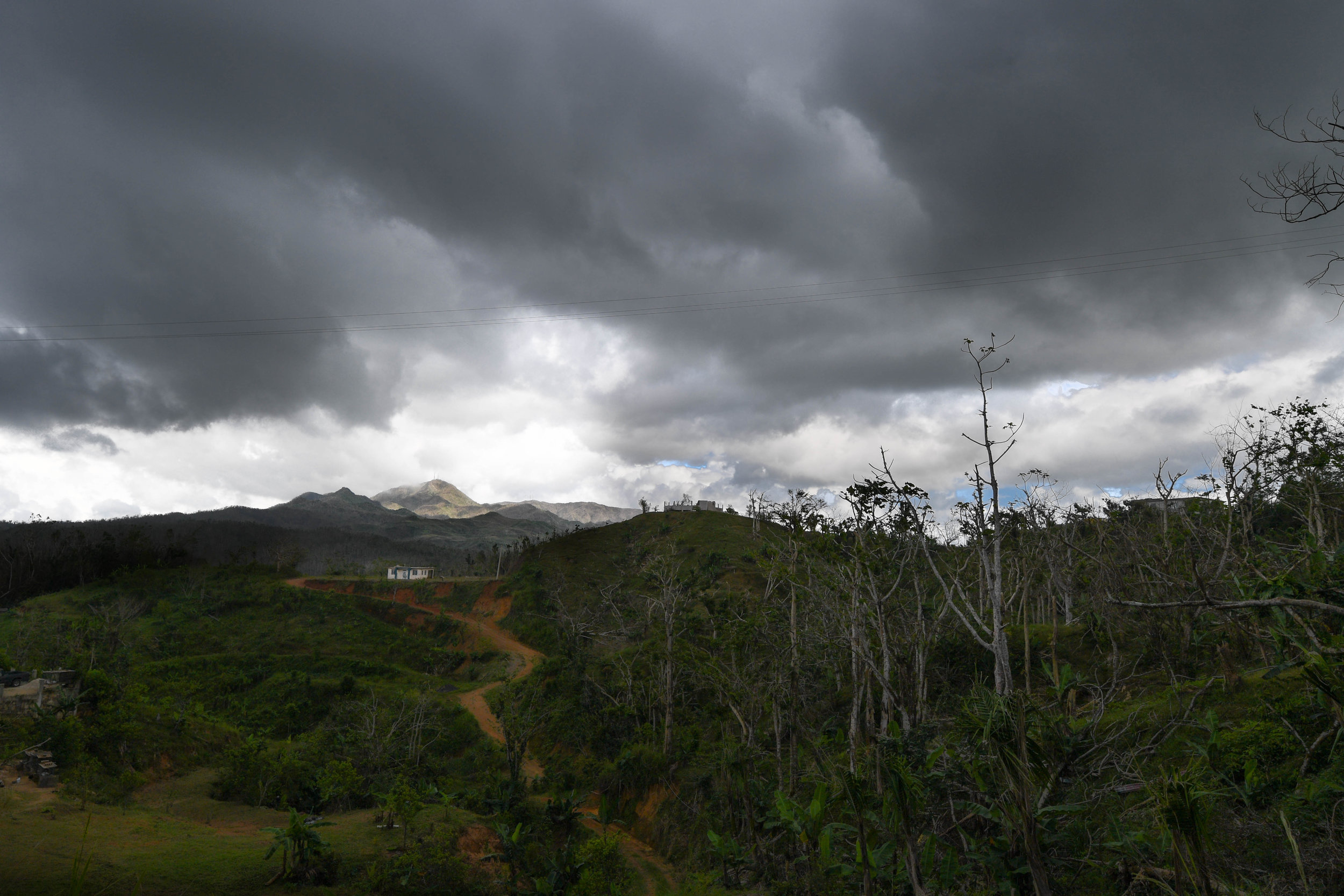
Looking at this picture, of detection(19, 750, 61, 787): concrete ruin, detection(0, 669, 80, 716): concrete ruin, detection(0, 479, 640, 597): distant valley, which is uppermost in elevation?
detection(0, 479, 640, 597): distant valley

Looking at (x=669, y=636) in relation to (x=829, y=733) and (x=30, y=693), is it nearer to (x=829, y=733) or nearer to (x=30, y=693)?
(x=829, y=733)

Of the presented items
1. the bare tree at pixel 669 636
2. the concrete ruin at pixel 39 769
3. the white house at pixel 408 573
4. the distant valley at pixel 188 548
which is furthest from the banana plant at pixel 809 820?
the white house at pixel 408 573

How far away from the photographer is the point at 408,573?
8500 cm

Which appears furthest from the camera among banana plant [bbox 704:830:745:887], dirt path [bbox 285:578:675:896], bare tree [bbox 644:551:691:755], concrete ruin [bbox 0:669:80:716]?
bare tree [bbox 644:551:691:755]

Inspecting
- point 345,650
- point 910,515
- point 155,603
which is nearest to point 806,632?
point 910,515

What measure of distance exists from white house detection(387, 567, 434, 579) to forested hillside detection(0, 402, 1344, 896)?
40983mm

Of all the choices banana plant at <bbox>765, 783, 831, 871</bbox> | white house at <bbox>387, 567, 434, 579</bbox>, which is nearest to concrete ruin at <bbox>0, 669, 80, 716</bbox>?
banana plant at <bbox>765, 783, 831, 871</bbox>

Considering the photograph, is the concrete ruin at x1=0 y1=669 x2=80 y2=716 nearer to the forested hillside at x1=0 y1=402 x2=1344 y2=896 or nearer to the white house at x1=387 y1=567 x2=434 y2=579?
the forested hillside at x1=0 y1=402 x2=1344 y2=896

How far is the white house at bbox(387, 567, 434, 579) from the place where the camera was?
81438 millimetres

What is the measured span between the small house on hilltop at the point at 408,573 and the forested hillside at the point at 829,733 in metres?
41.0

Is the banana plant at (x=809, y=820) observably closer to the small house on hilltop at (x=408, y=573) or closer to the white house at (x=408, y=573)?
the small house on hilltop at (x=408, y=573)

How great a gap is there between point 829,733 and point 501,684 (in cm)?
2801

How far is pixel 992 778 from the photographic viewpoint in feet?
23.2

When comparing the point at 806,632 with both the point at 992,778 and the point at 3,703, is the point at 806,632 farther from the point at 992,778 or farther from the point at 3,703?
the point at 3,703
